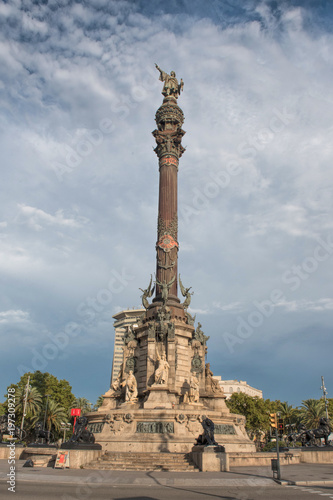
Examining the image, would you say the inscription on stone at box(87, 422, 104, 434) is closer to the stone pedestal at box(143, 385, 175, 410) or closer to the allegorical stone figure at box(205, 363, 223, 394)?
the stone pedestal at box(143, 385, 175, 410)

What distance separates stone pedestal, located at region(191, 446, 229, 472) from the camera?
61.4 feet

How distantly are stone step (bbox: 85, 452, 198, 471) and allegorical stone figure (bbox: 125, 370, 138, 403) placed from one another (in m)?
7.54

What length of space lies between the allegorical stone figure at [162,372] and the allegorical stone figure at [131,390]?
83.3 inches

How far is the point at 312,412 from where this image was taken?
209 feet

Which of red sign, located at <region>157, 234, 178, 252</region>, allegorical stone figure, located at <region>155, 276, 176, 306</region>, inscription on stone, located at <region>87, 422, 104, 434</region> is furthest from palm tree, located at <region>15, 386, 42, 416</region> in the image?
red sign, located at <region>157, 234, 178, 252</region>

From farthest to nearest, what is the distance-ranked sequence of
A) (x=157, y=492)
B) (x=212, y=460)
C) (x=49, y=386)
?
(x=49, y=386)
(x=212, y=460)
(x=157, y=492)

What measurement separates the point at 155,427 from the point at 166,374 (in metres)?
4.84

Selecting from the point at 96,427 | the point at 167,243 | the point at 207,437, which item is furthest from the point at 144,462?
the point at 167,243

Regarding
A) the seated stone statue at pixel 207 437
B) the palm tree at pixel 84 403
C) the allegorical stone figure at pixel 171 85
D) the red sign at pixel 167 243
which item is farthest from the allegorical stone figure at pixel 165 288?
the palm tree at pixel 84 403

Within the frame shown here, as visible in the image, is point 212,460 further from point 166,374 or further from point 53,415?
point 53,415

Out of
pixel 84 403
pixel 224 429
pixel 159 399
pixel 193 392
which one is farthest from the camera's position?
pixel 84 403

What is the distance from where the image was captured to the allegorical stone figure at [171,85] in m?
43.7

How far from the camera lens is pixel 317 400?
6538cm

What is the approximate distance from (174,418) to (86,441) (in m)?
6.36
